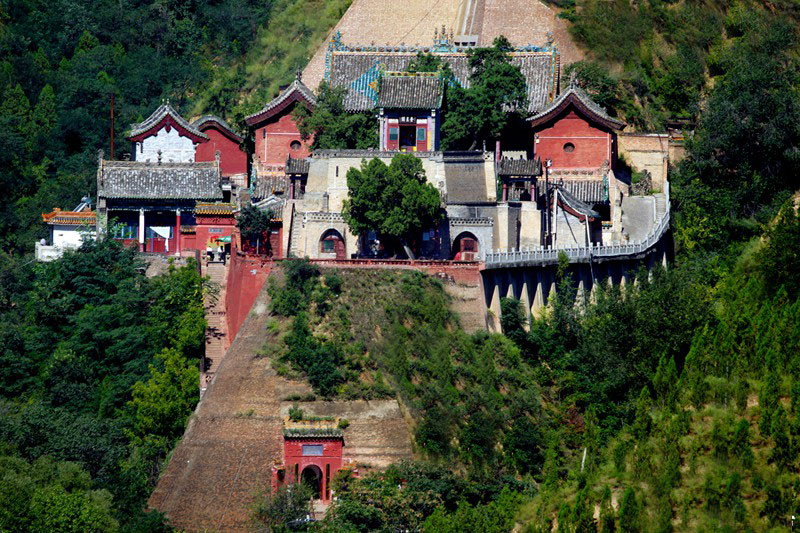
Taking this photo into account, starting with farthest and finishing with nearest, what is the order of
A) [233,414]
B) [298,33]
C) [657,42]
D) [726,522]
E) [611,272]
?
[298,33] → [657,42] → [611,272] → [233,414] → [726,522]

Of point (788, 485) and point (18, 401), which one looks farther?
point (18, 401)

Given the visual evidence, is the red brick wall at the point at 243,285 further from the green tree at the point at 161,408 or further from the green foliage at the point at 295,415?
the green foliage at the point at 295,415

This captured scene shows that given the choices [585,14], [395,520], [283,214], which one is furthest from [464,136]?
[395,520]

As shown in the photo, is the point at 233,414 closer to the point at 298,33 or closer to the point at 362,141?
the point at 362,141

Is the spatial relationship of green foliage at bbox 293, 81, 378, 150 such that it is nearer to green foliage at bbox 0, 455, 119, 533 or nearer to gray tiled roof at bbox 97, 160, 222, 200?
gray tiled roof at bbox 97, 160, 222, 200

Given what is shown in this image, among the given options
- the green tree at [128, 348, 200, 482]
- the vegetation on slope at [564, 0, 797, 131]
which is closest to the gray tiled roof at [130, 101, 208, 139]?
the vegetation on slope at [564, 0, 797, 131]

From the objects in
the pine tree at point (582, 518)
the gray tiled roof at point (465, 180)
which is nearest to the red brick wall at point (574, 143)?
the gray tiled roof at point (465, 180)

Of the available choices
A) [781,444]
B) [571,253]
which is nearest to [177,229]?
[571,253]
